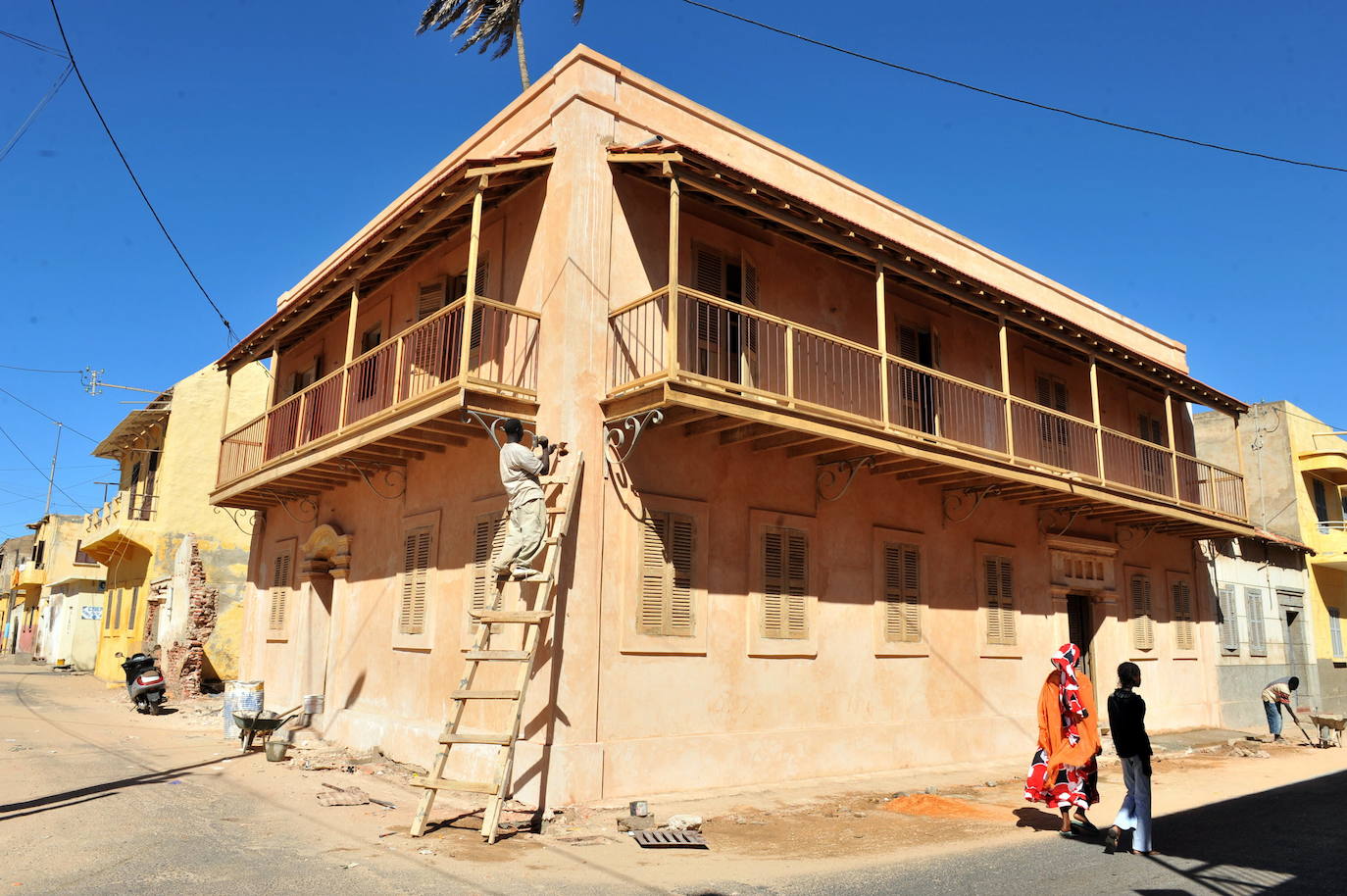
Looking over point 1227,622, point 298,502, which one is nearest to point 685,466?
point 298,502

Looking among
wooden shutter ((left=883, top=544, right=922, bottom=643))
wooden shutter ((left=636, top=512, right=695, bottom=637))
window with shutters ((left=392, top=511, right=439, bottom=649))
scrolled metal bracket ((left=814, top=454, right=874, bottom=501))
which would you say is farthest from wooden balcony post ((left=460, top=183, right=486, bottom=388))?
A: wooden shutter ((left=883, top=544, right=922, bottom=643))

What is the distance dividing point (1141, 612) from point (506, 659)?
14.6 metres

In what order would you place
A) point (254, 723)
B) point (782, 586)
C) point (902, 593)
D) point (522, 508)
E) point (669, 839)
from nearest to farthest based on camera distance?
point (669, 839) < point (522, 508) < point (782, 586) < point (254, 723) < point (902, 593)

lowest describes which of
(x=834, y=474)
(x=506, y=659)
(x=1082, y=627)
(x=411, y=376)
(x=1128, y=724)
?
(x=1128, y=724)

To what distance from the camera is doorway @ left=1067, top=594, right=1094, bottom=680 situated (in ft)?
56.9

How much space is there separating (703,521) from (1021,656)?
7150 millimetres

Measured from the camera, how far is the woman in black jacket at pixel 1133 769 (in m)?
7.59

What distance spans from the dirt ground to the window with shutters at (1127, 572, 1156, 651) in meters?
3.29

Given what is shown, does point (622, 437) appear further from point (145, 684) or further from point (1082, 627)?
point (145, 684)

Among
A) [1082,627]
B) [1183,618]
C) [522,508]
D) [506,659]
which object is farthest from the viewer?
[1183,618]

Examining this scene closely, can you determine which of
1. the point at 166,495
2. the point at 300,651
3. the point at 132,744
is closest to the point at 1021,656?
the point at 300,651

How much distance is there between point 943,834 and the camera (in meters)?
8.52

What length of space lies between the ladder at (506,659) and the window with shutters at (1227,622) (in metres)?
17.4

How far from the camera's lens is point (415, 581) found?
12445 millimetres
